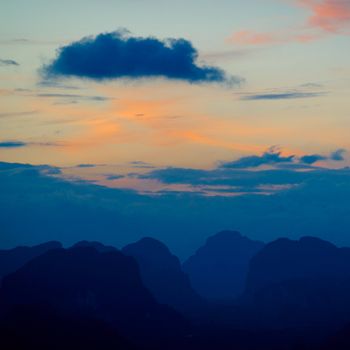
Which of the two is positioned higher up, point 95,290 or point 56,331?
point 56,331

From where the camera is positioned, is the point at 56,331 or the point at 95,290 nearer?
the point at 56,331

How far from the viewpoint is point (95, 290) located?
627ft

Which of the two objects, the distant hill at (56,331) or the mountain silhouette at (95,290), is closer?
the distant hill at (56,331)

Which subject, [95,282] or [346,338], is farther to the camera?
[95,282]

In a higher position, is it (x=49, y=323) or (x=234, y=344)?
(x=49, y=323)

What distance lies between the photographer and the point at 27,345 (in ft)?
382

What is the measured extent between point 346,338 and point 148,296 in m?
67.4

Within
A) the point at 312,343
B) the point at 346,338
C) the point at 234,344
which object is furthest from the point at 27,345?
the point at 312,343

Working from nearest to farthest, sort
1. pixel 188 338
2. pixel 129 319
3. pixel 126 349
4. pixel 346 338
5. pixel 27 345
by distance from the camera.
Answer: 1. pixel 27 345
2. pixel 126 349
3. pixel 346 338
4. pixel 188 338
5. pixel 129 319

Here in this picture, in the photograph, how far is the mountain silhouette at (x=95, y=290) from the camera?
185375mm

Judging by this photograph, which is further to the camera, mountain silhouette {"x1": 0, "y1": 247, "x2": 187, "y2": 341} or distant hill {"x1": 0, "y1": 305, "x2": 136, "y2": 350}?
mountain silhouette {"x1": 0, "y1": 247, "x2": 187, "y2": 341}

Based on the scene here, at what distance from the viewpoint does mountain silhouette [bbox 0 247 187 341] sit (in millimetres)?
185375

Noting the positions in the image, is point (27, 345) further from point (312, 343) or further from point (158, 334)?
point (312, 343)

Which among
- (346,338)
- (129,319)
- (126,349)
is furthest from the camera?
(129,319)
